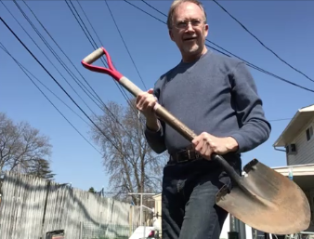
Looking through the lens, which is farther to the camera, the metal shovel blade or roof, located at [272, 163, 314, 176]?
roof, located at [272, 163, 314, 176]

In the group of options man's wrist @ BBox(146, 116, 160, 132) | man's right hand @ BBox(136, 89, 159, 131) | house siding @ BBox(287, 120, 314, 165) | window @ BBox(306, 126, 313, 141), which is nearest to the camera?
man's right hand @ BBox(136, 89, 159, 131)

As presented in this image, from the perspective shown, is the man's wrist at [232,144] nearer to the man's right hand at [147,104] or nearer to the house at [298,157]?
the man's right hand at [147,104]

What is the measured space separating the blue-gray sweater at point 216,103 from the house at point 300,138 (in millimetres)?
11828

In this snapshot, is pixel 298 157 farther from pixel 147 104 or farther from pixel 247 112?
pixel 147 104

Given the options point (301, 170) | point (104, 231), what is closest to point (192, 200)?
point (301, 170)

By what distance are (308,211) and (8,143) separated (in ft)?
107

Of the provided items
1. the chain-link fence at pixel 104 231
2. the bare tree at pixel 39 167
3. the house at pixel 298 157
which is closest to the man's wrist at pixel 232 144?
the house at pixel 298 157

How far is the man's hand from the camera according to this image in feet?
4.58

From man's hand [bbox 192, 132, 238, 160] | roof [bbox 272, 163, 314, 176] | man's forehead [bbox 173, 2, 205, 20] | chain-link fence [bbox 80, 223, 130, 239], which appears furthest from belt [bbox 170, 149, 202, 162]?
chain-link fence [bbox 80, 223, 130, 239]

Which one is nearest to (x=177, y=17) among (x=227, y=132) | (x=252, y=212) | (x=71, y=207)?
(x=227, y=132)

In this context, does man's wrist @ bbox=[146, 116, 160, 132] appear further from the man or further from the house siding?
the house siding

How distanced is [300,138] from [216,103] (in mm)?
14505

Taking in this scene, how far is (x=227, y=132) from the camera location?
156cm

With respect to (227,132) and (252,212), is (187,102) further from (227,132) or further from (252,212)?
(252,212)
